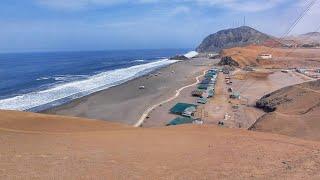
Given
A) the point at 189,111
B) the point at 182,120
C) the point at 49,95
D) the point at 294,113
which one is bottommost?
the point at 49,95

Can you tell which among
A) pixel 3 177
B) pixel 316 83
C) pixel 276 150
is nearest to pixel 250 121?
pixel 316 83

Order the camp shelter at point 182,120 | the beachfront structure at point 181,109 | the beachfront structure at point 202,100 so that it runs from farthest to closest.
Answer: the beachfront structure at point 202,100 < the beachfront structure at point 181,109 < the camp shelter at point 182,120

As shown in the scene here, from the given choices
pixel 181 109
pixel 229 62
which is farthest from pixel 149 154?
pixel 229 62

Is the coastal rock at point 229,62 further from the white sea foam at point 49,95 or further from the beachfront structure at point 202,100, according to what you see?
the beachfront structure at point 202,100

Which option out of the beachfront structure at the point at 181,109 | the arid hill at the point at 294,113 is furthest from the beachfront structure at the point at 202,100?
the arid hill at the point at 294,113

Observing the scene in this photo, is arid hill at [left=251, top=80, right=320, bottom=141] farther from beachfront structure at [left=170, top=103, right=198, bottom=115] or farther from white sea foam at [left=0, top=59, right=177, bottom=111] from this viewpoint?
A: white sea foam at [left=0, top=59, right=177, bottom=111]

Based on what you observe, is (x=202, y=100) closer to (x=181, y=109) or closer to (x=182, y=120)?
(x=181, y=109)

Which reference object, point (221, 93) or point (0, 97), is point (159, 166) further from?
point (0, 97)
